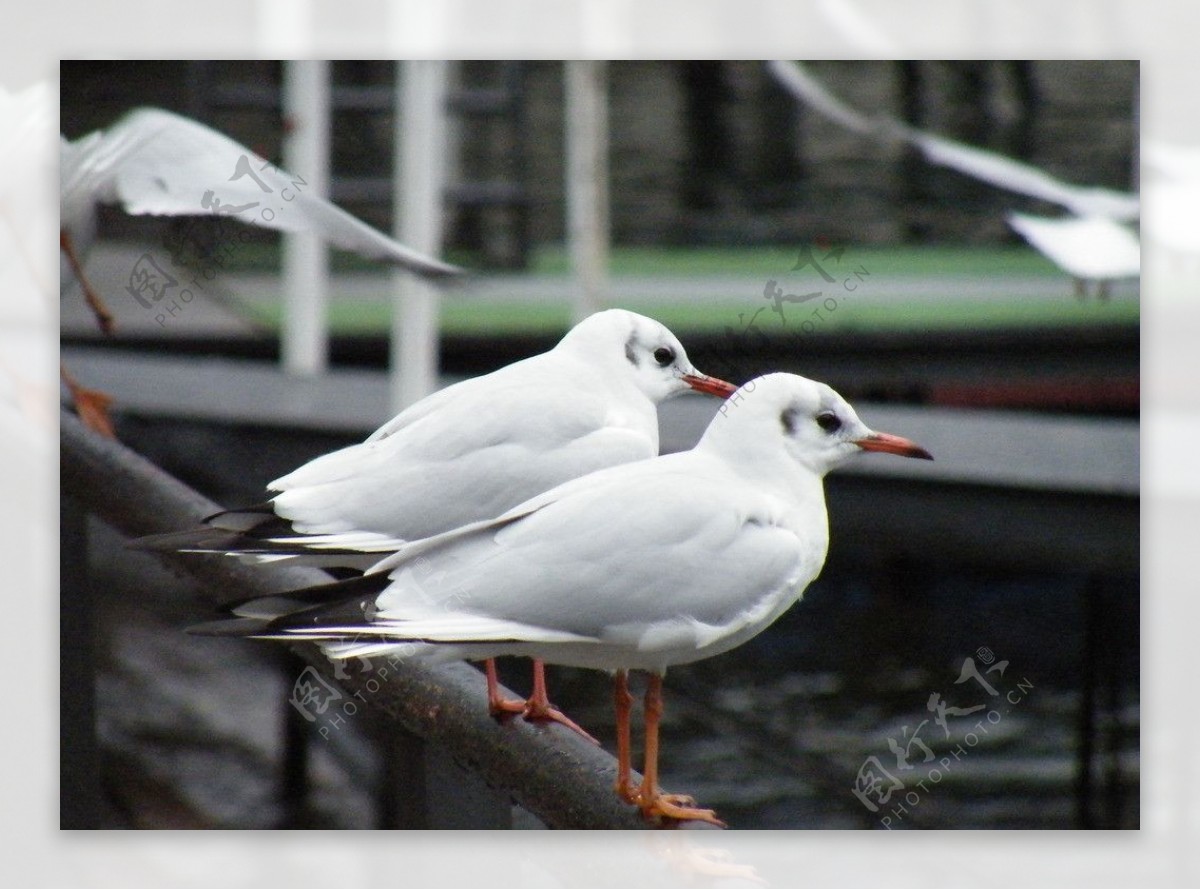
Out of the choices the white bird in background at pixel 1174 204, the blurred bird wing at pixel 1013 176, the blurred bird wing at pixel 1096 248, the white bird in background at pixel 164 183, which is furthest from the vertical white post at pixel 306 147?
the white bird in background at pixel 1174 204

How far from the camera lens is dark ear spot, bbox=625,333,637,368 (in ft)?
6.74

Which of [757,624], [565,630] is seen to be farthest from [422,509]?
[757,624]

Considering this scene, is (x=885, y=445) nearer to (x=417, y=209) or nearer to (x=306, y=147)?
(x=417, y=209)

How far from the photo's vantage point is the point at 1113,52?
7.92 feet

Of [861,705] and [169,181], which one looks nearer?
[169,181]

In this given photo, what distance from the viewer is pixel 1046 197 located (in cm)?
249

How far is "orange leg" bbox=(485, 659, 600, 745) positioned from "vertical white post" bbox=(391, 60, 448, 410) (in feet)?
2.00

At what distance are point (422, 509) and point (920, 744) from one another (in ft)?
3.11

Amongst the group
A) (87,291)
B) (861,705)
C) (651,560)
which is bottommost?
(861,705)

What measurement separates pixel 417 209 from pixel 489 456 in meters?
0.56

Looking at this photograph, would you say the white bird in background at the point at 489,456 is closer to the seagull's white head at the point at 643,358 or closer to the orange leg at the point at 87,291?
the seagull's white head at the point at 643,358

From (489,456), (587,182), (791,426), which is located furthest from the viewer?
(587,182)

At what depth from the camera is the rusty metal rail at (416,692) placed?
5.83 feet

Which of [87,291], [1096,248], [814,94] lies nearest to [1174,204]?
[1096,248]
